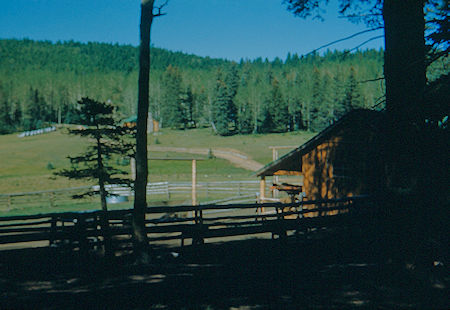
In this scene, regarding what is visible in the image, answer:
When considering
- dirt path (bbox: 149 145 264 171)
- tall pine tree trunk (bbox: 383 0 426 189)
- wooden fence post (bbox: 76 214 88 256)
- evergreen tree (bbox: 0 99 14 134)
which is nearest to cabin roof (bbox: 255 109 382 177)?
tall pine tree trunk (bbox: 383 0 426 189)

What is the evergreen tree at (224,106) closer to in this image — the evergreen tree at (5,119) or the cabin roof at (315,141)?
the evergreen tree at (5,119)

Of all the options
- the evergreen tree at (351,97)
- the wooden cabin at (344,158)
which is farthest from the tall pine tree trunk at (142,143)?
the evergreen tree at (351,97)

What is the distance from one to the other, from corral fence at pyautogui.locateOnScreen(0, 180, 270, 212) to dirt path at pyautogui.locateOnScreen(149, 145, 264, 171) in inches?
646

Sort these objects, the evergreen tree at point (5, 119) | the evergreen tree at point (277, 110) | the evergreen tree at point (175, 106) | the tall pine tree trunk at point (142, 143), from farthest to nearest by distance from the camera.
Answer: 1. the evergreen tree at point (5, 119)
2. the evergreen tree at point (175, 106)
3. the evergreen tree at point (277, 110)
4. the tall pine tree trunk at point (142, 143)

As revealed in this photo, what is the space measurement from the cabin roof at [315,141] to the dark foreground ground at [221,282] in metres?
7.79

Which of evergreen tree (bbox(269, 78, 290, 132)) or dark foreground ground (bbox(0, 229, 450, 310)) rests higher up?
evergreen tree (bbox(269, 78, 290, 132))

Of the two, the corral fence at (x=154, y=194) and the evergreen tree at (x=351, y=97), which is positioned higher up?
the evergreen tree at (x=351, y=97)

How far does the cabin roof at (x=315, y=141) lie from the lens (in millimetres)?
15469

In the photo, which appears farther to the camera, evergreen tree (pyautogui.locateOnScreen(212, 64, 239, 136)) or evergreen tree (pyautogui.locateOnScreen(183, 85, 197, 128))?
evergreen tree (pyautogui.locateOnScreen(183, 85, 197, 128))

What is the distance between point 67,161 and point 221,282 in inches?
2243

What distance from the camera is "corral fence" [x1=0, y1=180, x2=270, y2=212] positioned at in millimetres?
27281

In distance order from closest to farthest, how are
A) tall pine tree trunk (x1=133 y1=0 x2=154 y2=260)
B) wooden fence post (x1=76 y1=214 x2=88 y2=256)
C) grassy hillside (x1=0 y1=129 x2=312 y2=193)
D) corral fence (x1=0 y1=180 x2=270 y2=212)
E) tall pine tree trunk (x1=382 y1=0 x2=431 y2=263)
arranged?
tall pine tree trunk (x1=382 y1=0 x2=431 y2=263)
tall pine tree trunk (x1=133 y1=0 x2=154 y2=260)
wooden fence post (x1=76 y1=214 x2=88 y2=256)
corral fence (x1=0 y1=180 x2=270 y2=212)
grassy hillside (x1=0 y1=129 x2=312 y2=193)

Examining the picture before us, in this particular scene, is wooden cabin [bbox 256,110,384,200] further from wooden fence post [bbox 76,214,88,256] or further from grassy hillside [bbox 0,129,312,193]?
grassy hillside [bbox 0,129,312,193]

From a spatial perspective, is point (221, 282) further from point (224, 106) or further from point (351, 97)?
point (351, 97)
